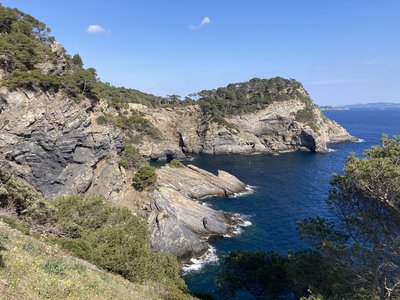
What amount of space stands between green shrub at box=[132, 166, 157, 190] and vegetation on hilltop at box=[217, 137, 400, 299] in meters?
33.1

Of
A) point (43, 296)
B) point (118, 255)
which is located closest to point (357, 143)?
point (118, 255)

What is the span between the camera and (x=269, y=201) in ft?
222

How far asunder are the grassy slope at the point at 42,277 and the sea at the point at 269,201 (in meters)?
17.1

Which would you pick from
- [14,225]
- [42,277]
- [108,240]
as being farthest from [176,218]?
[42,277]

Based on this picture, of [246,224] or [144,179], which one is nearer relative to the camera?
[144,179]

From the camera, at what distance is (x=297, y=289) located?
2614 cm

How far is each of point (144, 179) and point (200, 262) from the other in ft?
58.5

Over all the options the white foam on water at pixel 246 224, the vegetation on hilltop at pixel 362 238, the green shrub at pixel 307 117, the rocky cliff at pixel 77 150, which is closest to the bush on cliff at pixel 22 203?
the rocky cliff at pixel 77 150

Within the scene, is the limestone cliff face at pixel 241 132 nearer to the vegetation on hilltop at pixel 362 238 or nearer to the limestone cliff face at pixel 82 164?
the limestone cliff face at pixel 82 164

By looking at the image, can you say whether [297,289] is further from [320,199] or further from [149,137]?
[149,137]

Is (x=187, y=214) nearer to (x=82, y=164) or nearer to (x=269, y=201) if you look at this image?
(x=82, y=164)

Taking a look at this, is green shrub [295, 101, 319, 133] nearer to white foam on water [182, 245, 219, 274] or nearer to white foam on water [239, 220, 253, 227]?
white foam on water [239, 220, 253, 227]

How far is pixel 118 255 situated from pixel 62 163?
100ft

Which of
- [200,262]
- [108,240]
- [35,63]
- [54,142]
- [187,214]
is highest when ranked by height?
[35,63]
